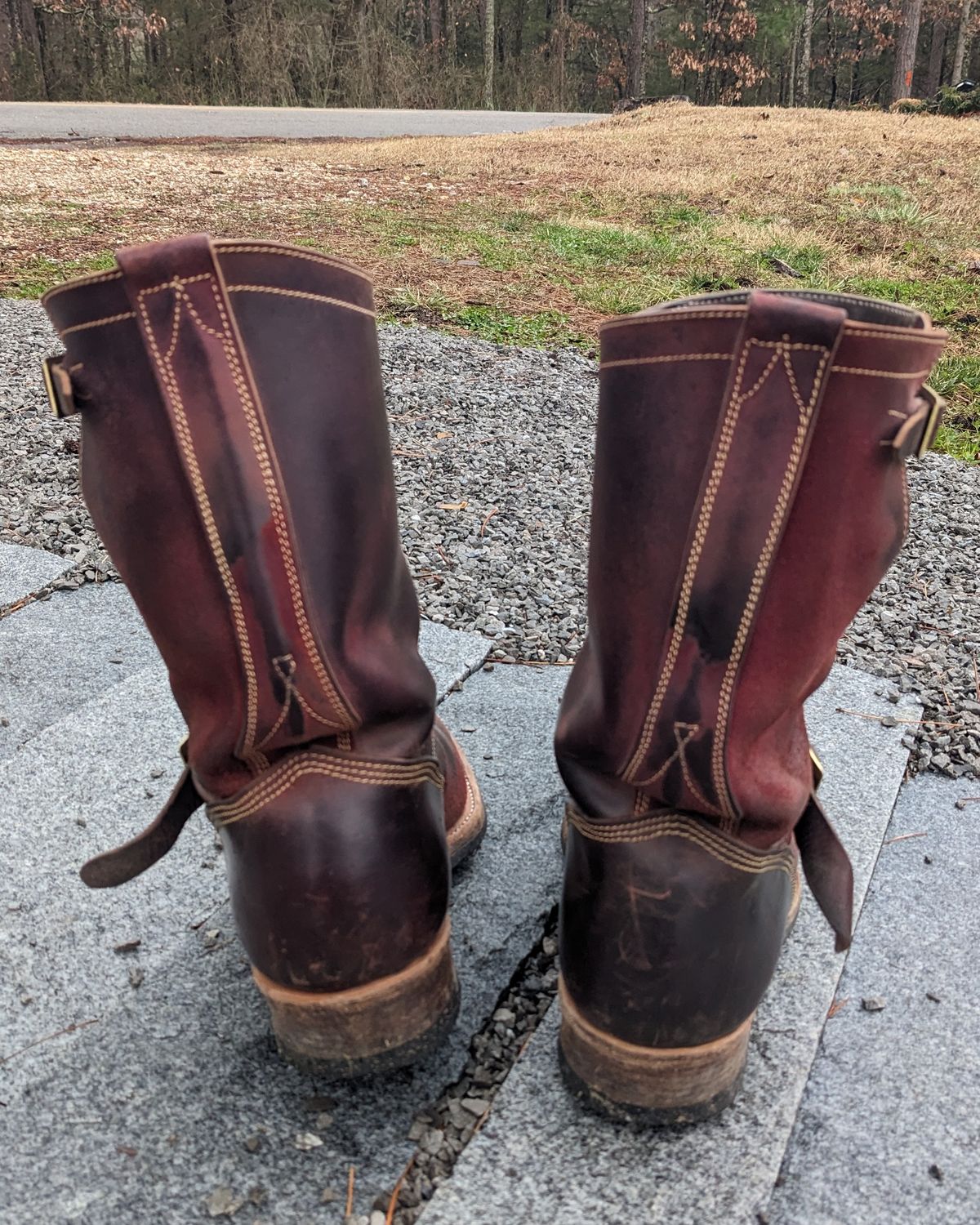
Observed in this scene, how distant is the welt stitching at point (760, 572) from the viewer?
861mm

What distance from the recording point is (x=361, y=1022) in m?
1.05

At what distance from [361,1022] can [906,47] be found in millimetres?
23538

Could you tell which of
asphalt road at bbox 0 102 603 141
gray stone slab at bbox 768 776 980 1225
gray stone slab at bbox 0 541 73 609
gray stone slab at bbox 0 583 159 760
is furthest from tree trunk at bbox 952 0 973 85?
gray stone slab at bbox 768 776 980 1225

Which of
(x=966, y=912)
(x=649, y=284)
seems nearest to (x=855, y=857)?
(x=966, y=912)

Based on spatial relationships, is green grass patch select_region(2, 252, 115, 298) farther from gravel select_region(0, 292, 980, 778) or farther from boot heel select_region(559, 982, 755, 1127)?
boot heel select_region(559, 982, 755, 1127)

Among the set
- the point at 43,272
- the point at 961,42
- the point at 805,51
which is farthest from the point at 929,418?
the point at 961,42

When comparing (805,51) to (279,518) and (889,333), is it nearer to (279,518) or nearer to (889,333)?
(889,333)

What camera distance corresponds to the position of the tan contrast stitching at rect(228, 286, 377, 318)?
90 cm

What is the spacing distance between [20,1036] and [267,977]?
35 cm

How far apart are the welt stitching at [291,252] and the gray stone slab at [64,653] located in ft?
3.86

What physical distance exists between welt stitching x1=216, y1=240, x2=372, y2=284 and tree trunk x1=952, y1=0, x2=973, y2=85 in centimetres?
2839

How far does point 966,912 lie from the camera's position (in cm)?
141

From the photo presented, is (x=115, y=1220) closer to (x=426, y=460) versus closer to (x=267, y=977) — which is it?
(x=267, y=977)

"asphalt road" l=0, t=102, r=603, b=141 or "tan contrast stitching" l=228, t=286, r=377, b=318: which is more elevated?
"asphalt road" l=0, t=102, r=603, b=141
